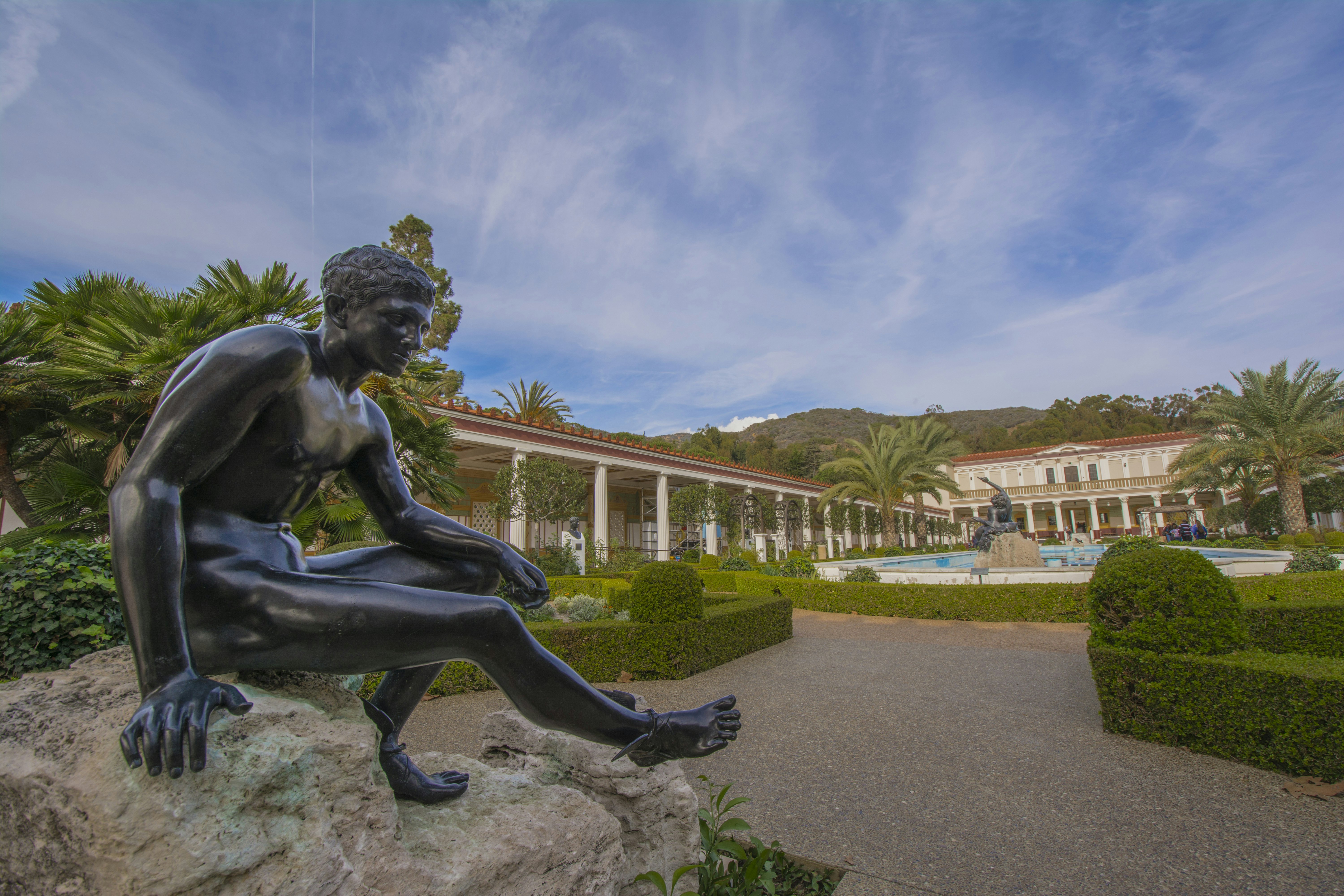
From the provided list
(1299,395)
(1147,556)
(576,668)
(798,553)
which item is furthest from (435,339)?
(1299,395)

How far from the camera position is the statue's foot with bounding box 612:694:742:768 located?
5.43 feet

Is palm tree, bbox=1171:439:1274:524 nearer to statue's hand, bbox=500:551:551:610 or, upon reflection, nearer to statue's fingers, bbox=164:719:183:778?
statue's hand, bbox=500:551:551:610

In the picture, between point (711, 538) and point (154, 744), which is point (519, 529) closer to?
point (711, 538)

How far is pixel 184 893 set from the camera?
1086 mm

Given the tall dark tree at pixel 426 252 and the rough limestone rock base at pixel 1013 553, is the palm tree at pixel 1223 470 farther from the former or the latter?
the tall dark tree at pixel 426 252

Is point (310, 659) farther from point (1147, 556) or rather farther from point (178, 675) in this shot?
point (1147, 556)

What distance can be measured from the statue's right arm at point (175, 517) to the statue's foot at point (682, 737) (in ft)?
3.10

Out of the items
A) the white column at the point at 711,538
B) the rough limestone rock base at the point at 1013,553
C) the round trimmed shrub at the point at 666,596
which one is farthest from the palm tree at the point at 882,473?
the round trimmed shrub at the point at 666,596

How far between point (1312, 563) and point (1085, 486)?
39639mm

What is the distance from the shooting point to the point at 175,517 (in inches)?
50.3

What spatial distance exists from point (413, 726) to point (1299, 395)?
2667 cm

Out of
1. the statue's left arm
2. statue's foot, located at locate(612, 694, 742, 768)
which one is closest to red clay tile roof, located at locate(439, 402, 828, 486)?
the statue's left arm

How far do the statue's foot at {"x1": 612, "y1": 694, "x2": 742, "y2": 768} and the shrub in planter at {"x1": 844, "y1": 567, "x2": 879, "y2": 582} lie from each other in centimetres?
1266

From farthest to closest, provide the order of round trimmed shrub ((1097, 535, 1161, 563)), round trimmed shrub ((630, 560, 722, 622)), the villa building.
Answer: the villa building < round trimmed shrub ((1097, 535, 1161, 563)) < round trimmed shrub ((630, 560, 722, 622))
